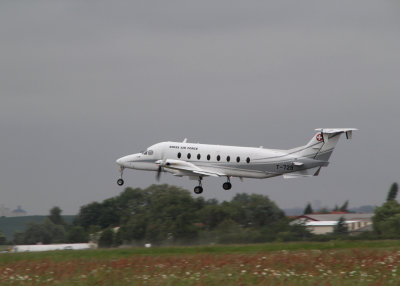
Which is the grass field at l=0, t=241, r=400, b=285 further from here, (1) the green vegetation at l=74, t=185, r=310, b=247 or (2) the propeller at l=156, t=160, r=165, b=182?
(2) the propeller at l=156, t=160, r=165, b=182

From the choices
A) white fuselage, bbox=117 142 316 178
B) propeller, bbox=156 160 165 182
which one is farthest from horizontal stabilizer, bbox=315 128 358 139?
propeller, bbox=156 160 165 182

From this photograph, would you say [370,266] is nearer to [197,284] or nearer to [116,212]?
[197,284]

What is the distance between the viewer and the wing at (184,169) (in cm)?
5503

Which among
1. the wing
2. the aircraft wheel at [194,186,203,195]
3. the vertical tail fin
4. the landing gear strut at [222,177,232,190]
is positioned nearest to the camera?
the vertical tail fin

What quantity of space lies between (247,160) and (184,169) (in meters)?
5.47

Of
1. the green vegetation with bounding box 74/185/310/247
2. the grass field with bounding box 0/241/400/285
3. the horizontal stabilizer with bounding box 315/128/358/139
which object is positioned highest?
the horizontal stabilizer with bounding box 315/128/358/139

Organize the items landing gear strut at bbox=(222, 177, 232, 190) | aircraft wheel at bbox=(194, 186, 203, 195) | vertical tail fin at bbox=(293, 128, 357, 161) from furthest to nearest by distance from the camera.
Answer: aircraft wheel at bbox=(194, 186, 203, 195) → landing gear strut at bbox=(222, 177, 232, 190) → vertical tail fin at bbox=(293, 128, 357, 161)

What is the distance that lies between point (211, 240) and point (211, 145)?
857 cm

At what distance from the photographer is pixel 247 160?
177 ft

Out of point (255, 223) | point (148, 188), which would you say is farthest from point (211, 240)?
point (148, 188)

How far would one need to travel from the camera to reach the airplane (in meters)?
53.4

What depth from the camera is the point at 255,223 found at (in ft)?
282

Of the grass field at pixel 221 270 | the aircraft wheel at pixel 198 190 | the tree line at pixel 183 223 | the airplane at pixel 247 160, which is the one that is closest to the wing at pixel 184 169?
the airplane at pixel 247 160

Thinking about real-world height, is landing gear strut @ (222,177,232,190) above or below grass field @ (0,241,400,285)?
above
